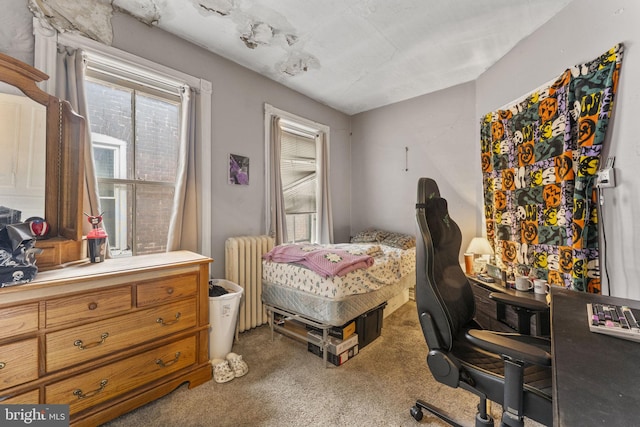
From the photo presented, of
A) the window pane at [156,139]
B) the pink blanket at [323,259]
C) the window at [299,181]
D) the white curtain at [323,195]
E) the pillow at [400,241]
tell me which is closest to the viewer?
A: the pink blanket at [323,259]

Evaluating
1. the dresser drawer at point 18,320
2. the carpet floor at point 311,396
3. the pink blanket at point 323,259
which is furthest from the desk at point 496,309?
the dresser drawer at point 18,320

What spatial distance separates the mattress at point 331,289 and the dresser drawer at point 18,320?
158 centimetres

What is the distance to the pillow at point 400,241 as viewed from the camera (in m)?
3.39

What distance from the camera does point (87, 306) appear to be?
144cm

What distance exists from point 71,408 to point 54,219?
111 centimetres

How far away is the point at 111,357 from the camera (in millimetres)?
1511

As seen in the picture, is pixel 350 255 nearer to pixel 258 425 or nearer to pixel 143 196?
pixel 258 425

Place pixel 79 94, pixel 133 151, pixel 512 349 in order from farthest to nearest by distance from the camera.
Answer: pixel 133 151
pixel 79 94
pixel 512 349

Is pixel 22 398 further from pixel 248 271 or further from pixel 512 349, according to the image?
pixel 512 349

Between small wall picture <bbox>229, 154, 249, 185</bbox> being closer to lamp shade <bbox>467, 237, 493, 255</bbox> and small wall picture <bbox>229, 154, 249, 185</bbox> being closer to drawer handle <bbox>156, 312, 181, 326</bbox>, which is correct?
drawer handle <bbox>156, 312, 181, 326</bbox>

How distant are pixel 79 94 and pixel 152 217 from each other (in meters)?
1.01

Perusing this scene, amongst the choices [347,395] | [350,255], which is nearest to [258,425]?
[347,395]

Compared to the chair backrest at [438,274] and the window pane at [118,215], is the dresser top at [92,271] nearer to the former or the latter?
the window pane at [118,215]

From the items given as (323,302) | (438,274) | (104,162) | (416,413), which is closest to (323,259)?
(323,302)
